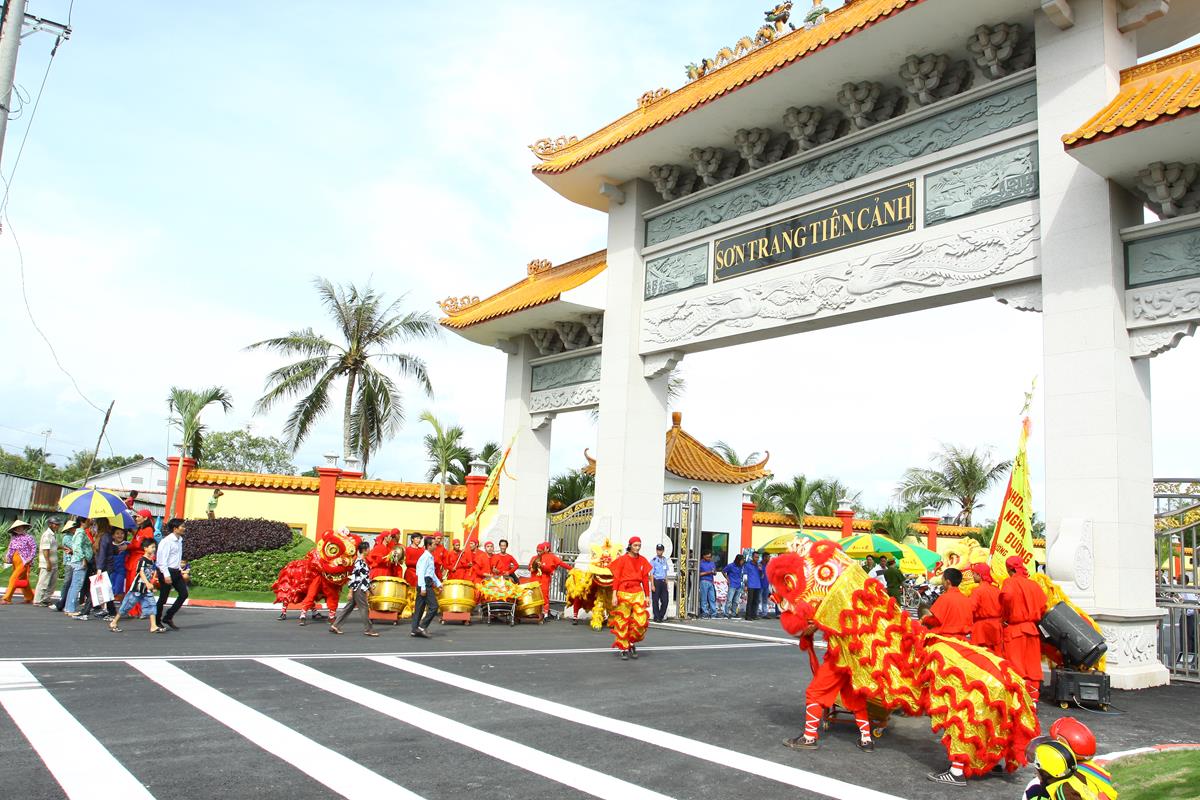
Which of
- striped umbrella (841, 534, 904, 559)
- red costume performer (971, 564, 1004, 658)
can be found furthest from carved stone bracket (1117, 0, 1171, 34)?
striped umbrella (841, 534, 904, 559)

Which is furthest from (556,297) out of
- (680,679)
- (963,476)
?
(963,476)

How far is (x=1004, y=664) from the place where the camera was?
5.17 metres

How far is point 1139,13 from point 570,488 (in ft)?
53.3

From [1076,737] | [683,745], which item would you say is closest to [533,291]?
[683,745]

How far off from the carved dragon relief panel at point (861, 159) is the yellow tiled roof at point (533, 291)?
6.10 ft

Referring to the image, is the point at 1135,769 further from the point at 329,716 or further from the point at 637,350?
the point at 637,350

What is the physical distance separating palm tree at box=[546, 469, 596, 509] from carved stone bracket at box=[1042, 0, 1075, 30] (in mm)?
15243

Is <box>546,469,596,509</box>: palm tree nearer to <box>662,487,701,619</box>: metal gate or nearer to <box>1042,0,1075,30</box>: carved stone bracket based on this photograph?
<box>662,487,701,619</box>: metal gate

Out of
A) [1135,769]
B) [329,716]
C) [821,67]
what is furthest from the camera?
[821,67]

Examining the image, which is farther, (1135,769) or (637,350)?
(637,350)

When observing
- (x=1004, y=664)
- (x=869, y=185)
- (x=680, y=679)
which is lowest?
(x=680, y=679)

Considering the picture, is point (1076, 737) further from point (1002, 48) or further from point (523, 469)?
point (523, 469)

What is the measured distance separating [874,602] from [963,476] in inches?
1194

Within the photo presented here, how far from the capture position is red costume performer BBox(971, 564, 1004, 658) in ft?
21.8
